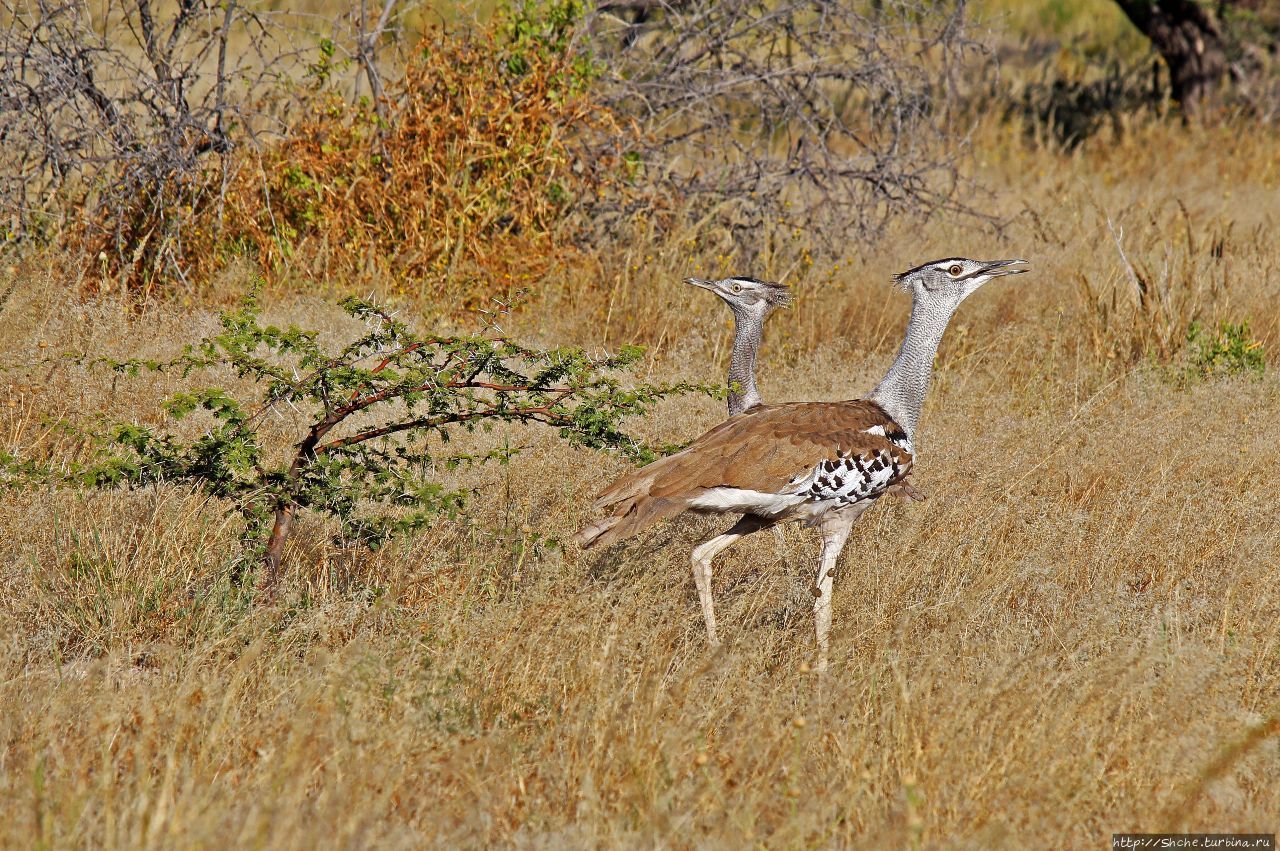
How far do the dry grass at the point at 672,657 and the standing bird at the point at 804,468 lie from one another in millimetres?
199

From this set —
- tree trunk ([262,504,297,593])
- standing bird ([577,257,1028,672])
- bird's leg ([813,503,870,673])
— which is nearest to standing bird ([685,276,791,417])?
standing bird ([577,257,1028,672])

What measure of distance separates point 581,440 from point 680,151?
452cm

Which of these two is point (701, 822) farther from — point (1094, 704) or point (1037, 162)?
point (1037, 162)

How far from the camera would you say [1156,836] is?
269cm

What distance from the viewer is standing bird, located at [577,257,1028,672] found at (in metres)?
3.70

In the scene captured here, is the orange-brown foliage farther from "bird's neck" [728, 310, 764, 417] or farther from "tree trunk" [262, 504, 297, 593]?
"tree trunk" [262, 504, 297, 593]

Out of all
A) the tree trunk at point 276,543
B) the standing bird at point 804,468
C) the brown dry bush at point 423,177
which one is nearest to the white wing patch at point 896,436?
the standing bird at point 804,468

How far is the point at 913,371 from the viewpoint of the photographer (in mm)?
4328

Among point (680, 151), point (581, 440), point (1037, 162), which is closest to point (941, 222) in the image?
point (680, 151)

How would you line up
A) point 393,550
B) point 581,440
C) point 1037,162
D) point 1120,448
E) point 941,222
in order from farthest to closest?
point 1037,162 → point 941,222 → point 1120,448 → point 393,550 → point 581,440

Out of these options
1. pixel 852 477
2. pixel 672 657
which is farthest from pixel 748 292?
pixel 672 657

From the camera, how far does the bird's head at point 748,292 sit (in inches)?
188

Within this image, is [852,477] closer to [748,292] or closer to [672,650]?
[672,650]

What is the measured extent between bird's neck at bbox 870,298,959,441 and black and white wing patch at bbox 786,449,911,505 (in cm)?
28
